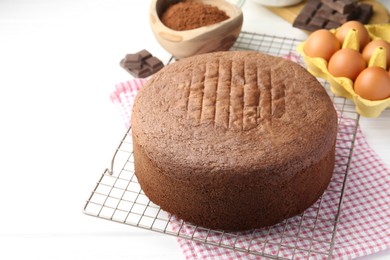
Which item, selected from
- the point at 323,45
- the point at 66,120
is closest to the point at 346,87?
the point at 323,45

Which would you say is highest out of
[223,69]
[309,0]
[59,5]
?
[223,69]

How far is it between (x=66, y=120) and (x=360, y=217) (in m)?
0.93

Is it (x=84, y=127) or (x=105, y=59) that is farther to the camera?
(x=105, y=59)

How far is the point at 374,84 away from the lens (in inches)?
74.9

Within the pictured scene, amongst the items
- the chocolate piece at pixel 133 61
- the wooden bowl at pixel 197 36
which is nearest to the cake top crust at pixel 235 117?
the wooden bowl at pixel 197 36

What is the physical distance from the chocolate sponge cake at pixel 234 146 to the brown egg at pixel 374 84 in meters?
0.22

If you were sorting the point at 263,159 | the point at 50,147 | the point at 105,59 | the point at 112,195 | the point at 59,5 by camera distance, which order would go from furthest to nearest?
the point at 59,5, the point at 105,59, the point at 50,147, the point at 112,195, the point at 263,159

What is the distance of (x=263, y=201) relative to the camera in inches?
62.4

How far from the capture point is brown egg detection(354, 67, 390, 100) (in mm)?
1901

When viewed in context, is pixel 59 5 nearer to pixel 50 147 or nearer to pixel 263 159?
pixel 50 147

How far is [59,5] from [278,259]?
1.53 meters

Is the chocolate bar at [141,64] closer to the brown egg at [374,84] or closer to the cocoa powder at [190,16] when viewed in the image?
the cocoa powder at [190,16]

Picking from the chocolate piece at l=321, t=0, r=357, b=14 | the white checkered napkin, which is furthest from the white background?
the chocolate piece at l=321, t=0, r=357, b=14

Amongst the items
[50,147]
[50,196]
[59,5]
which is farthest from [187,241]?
[59,5]
